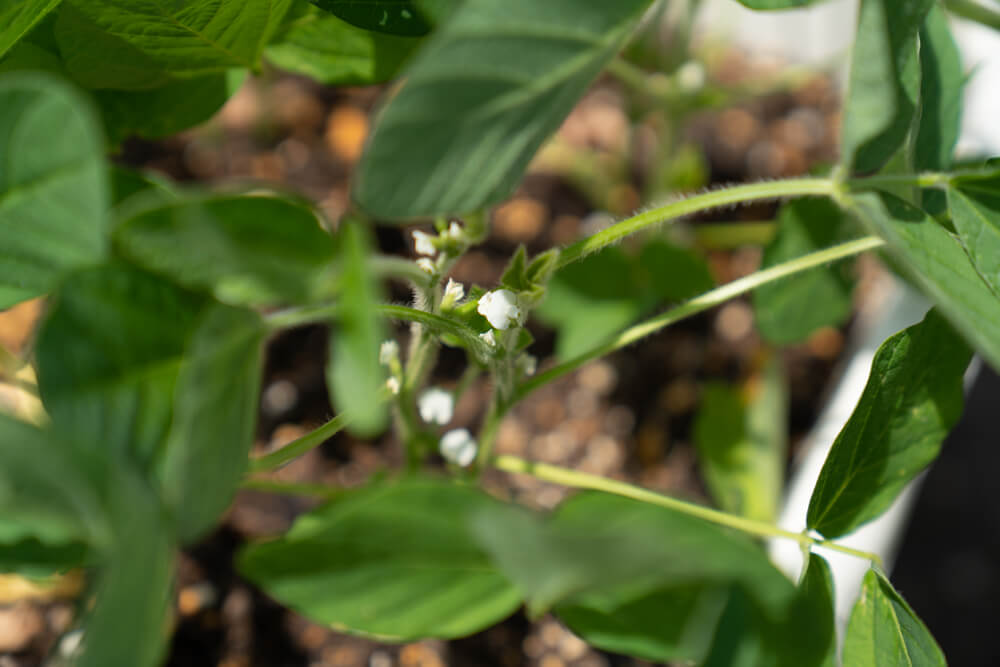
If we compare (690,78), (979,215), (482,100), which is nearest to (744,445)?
(690,78)

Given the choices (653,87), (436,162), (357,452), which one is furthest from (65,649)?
(653,87)

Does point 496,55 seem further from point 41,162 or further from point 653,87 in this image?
point 653,87

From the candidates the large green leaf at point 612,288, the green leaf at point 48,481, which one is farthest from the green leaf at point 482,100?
the large green leaf at point 612,288

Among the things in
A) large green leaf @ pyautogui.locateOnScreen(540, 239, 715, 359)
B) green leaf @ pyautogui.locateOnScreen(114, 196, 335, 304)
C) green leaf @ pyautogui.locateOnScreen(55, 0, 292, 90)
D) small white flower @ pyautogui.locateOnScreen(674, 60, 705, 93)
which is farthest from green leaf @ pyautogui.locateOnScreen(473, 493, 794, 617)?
small white flower @ pyautogui.locateOnScreen(674, 60, 705, 93)

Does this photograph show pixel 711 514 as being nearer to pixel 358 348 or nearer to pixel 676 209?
pixel 676 209

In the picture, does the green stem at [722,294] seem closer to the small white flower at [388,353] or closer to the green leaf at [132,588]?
the small white flower at [388,353]

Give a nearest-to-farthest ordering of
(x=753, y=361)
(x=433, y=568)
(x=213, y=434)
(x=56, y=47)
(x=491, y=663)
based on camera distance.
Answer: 1. (x=213, y=434)
2. (x=433, y=568)
3. (x=56, y=47)
4. (x=491, y=663)
5. (x=753, y=361)

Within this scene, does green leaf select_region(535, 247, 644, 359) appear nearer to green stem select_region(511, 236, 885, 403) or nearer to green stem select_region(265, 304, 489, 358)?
green stem select_region(511, 236, 885, 403)

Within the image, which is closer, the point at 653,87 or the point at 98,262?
the point at 98,262
